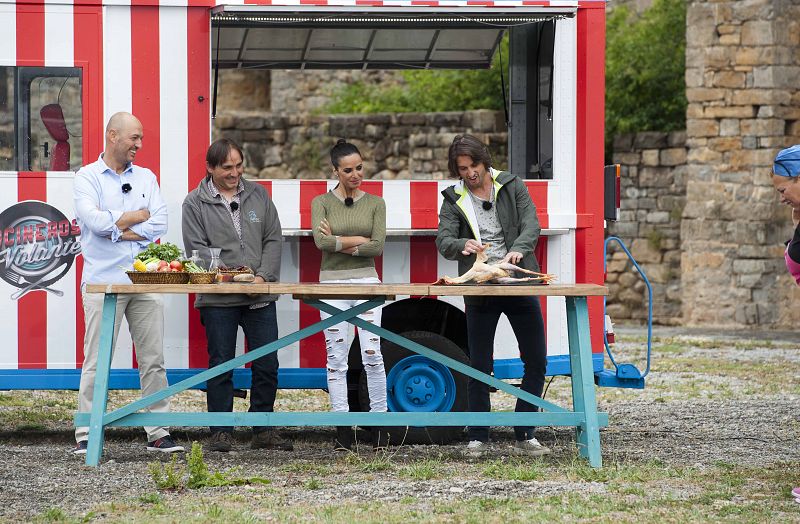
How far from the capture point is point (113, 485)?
6039 mm

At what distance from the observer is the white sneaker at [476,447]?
22.7 ft

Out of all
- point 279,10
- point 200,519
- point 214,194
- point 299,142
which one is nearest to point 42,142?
point 214,194

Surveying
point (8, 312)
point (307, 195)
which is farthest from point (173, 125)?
point (8, 312)

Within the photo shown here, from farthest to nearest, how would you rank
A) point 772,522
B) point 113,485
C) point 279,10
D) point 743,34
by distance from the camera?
point 743,34
point 279,10
point 113,485
point 772,522

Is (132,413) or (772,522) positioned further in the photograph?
(132,413)

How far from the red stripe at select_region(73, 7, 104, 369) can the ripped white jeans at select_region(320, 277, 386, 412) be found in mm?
1295

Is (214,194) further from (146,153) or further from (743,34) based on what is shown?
(743,34)

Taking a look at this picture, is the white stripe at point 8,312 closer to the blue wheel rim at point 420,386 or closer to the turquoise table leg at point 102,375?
the turquoise table leg at point 102,375

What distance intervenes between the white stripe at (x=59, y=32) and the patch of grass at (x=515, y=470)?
9.37 ft

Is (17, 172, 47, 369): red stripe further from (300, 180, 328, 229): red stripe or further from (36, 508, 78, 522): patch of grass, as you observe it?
(36, 508, 78, 522): patch of grass

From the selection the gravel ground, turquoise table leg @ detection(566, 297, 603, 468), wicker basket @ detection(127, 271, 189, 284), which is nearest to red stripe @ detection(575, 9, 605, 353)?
turquoise table leg @ detection(566, 297, 603, 468)

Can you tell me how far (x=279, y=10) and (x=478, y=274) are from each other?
64.0 inches

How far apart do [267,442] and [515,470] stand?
146cm

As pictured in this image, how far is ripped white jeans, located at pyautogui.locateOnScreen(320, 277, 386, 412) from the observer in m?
6.95
